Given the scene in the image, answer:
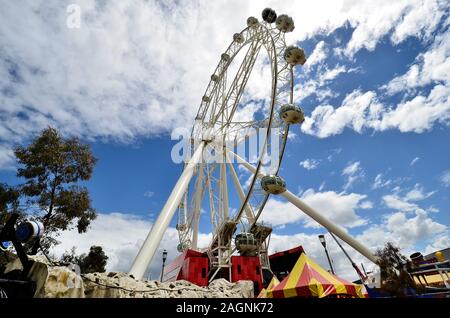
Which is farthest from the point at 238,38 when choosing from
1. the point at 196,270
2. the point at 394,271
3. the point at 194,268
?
the point at 394,271

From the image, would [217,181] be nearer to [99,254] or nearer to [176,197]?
[176,197]

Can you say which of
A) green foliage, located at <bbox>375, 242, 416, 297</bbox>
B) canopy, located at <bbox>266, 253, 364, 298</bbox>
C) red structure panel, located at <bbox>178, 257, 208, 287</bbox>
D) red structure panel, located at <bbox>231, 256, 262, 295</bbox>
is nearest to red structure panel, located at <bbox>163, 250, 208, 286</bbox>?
red structure panel, located at <bbox>178, 257, 208, 287</bbox>

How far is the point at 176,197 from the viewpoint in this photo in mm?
15594

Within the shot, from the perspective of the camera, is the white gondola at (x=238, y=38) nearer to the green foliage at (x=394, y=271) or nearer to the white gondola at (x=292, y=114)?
the white gondola at (x=292, y=114)

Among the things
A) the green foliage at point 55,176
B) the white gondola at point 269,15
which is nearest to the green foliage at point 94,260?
the green foliage at point 55,176

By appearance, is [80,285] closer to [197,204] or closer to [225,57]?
[197,204]

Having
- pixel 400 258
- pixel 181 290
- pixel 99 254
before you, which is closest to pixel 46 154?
pixel 181 290

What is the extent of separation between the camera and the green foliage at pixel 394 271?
626 cm

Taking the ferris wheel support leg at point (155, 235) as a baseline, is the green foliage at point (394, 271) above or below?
below

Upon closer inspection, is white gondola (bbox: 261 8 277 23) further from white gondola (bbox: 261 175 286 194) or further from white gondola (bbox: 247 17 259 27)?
white gondola (bbox: 261 175 286 194)

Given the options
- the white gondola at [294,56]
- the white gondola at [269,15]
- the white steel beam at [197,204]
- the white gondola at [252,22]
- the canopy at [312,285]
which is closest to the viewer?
the canopy at [312,285]

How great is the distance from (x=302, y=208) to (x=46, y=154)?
70.4ft

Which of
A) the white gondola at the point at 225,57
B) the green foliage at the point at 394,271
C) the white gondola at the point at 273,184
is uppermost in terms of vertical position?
the white gondola at the point at 225,57

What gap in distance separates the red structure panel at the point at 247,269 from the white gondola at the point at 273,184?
884cm
